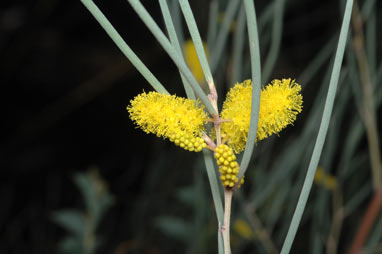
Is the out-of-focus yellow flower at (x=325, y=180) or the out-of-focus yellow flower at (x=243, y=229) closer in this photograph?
the out-of-focus yellow flower at (x=325, y=180)

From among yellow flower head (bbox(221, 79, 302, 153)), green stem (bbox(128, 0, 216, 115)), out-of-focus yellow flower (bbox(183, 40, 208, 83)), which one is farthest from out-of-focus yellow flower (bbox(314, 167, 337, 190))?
green stem (bbox(128, 0, 216, 115))

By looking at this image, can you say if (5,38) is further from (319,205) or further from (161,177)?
(319,205)

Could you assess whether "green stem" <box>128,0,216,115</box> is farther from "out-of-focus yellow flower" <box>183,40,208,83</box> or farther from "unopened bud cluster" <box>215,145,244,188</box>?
"out-of-focus yellow flower" <box>183,40,208,83</box>

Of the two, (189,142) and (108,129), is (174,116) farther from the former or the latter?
(108,129)

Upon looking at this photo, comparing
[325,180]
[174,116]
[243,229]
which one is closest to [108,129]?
[243,229]

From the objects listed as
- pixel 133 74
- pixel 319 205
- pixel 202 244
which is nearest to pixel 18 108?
pixel 133 74

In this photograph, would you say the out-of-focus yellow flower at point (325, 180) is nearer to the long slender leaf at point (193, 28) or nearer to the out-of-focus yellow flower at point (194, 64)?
the out-of-focus yellow flower at point (194, 64)

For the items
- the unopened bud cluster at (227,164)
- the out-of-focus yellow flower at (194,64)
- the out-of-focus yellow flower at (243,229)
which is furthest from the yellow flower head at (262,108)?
the out-of-focus yellow flower at (243,229)
